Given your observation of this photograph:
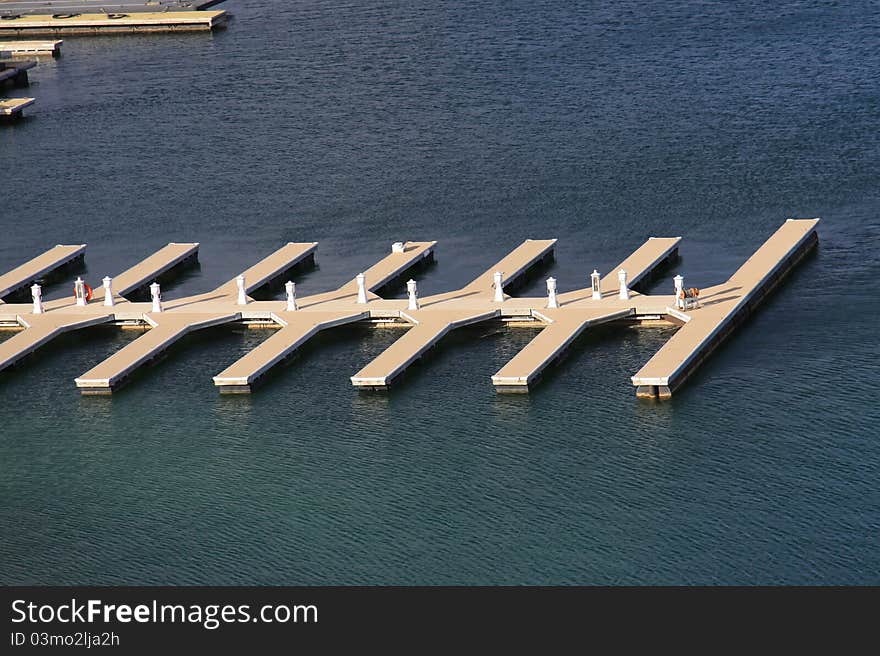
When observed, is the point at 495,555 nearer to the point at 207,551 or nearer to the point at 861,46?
the point at 207,551

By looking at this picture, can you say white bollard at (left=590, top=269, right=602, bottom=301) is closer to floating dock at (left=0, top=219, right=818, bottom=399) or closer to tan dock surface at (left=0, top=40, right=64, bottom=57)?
floating dock at (left=0, top=219, right=818, bottom=399)

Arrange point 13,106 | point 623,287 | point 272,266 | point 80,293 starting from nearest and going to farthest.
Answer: point 623,287 → point 80,293 → point 272,266 → point 13,106

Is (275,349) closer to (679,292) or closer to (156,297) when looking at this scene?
(156,297)

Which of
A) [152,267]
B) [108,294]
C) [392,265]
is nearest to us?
[108,294]

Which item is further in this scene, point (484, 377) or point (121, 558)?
point (484, 377)

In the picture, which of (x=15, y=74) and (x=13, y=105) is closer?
(x=13, y=105)

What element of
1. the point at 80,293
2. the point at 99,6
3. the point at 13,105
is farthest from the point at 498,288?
the point at 99,6
